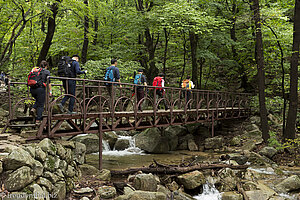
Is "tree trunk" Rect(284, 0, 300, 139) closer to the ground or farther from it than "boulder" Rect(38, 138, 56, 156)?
farther from it

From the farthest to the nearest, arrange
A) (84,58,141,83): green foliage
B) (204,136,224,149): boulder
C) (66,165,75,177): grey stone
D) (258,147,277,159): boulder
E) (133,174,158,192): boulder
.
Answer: (204,136,224,149): boulder, (84,58,141,83): green foliage, (258,147,277,159): boulder, (133,174,158,192): boulder, (66,165,75,177): grey stone

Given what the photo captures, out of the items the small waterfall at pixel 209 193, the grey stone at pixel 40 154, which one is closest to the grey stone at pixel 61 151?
the grey stone at pixel 40 154

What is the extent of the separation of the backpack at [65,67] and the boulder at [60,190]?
3.30m

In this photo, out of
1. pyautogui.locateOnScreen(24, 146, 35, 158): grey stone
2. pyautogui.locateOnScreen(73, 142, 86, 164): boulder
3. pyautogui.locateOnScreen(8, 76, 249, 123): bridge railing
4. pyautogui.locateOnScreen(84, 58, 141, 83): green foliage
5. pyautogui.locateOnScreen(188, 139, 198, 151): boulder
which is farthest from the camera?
pyautogui.locateOnScreen(188, 139, 198, 151): boulder

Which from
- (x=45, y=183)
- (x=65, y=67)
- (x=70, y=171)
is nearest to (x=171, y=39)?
(x=65, y=67)

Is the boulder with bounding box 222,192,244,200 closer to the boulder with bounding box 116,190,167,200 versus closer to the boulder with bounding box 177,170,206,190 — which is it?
the boulder with bounding box 177,170,206,190

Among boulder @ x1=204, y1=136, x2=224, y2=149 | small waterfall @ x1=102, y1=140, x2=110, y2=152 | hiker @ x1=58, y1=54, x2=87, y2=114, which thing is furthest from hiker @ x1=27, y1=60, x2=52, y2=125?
boulder @ x1=204, y1=136, x2=224, y2=149

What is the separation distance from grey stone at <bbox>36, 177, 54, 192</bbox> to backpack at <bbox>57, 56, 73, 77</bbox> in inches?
131

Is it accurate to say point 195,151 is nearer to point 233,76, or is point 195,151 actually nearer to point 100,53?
point 100,53

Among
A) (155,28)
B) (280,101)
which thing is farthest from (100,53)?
(280,101)

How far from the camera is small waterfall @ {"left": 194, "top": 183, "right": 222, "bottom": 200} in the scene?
24.1 ft

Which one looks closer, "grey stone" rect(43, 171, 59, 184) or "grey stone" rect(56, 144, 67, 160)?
"grey stone" rect(43, 171, 59, 184)

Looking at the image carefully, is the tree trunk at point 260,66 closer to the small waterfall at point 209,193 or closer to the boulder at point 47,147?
the small waterfall at point 209,193

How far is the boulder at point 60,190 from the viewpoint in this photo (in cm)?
503
